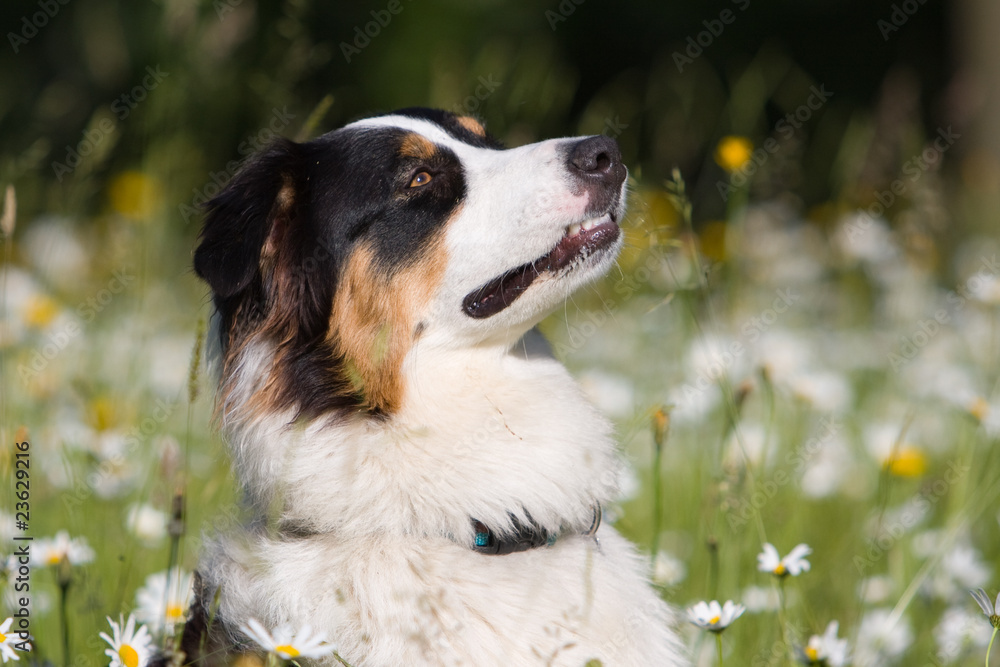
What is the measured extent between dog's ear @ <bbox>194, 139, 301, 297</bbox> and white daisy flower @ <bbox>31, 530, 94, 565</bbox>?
850mm

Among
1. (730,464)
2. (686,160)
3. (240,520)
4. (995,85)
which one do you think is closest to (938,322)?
(686,160)

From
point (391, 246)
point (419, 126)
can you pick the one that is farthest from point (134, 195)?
point (391, 246)

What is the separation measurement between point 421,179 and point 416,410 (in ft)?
2.52

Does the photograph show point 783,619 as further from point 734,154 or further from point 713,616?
point 734,154

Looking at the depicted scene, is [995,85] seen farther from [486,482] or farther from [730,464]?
[486,482]

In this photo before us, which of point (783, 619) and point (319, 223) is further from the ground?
point (319, 223)

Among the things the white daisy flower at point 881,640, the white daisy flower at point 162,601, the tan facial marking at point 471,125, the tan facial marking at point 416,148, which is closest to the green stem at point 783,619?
the white daisy flower at point 881,640

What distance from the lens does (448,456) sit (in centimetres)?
283

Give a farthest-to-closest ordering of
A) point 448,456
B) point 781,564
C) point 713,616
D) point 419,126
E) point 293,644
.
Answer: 1. point 419,126
2. point 448,456
3. point 781,564
4. point 713,616
5. point 293,644

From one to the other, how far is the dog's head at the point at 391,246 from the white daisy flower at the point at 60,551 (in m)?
0.67

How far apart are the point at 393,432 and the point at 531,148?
1.01 metres

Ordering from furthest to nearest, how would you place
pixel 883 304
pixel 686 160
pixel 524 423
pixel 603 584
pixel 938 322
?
pixel 883 304 < pixel 686 160 < pixel 938 322 < pixel 524 423 < pixel 603 584

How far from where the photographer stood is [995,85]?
33.5ft

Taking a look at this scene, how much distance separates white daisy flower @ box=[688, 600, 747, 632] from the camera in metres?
2.28
